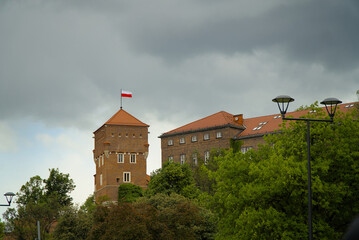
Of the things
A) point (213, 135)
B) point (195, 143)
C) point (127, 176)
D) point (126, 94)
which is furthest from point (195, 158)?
point (126, 94)

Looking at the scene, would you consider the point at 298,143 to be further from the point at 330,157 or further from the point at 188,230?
the point at 188,230

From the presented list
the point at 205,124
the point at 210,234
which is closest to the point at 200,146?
the point at 205,124

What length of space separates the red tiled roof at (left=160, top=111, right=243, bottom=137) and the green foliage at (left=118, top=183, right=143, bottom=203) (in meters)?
13.1

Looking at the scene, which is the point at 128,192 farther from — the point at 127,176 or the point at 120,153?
the point at 120,153

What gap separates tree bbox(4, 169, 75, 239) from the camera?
3056 inches

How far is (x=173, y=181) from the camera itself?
70375mm

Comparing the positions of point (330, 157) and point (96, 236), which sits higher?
point (330, 157)

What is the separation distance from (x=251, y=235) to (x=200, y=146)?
229 ft

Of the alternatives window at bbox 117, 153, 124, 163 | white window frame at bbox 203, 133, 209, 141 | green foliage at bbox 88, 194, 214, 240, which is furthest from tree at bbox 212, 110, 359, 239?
window at bbox 117, 153, 124, 163

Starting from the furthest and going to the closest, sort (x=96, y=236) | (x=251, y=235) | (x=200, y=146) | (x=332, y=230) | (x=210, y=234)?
(x=200, y=146), (x=210, y=234), (x=96, y=236), (x=251, y=235), (x=332, y=230)

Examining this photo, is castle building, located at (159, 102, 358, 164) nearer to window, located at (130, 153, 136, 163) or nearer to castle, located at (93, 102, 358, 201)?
castle, located at (93, 102, 358, 201)

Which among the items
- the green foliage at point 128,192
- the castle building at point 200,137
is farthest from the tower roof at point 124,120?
the green foliage at point 128,192

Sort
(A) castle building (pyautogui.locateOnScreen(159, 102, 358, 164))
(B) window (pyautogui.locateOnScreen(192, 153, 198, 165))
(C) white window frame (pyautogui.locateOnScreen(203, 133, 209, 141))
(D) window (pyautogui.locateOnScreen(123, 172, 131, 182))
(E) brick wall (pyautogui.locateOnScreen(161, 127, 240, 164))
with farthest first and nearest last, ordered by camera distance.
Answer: (D) window (pyautogui.locateOnScreen(123, 172, 131, 182)), (C) white window frame (pyautogui.locateOnScreen(203, 133, 209, 141)), (B) window (pyautogui.locateOnScreen(192, 153, 198, 165)), (E) brick wall (pyautogui.locateOnScreen(161, 127, 240, 164)), (A) castle building (pyautogui.locateOnScreen(159, 102, 358, 164))

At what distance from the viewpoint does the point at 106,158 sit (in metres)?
A: 103
